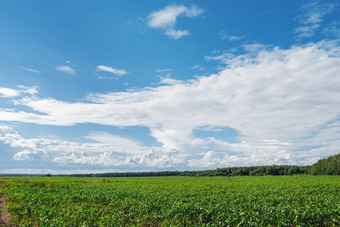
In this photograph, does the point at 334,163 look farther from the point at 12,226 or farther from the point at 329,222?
the point at 12,226

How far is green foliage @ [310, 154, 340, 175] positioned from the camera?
5261 inches

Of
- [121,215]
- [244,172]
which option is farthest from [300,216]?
[244,172]

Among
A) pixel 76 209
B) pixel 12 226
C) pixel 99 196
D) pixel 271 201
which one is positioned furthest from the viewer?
pixel 99 196

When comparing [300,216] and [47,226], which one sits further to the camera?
[300,216]

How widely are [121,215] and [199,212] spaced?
642cm

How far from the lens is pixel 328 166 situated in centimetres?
13912

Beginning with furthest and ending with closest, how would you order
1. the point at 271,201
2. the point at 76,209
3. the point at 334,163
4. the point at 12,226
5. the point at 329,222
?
1. the point at 334,163
2. the point at 271,201
3. the point at 76,209
4. the point at 12,226
5. the point at 329,222

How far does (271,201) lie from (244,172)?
516 ft

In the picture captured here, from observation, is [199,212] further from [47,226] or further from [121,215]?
[47,226]

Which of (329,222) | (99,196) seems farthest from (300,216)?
(99,196)

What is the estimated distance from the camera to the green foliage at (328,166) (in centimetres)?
13362

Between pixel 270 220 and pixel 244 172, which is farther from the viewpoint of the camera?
pixel 244 172

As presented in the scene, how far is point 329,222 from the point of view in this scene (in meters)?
18.1

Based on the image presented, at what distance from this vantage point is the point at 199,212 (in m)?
19.8
